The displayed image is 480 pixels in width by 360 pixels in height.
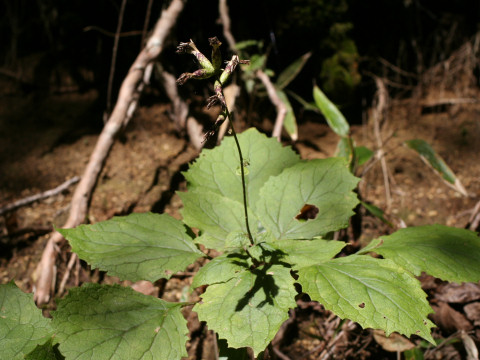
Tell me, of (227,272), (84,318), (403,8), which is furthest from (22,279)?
(403,8)

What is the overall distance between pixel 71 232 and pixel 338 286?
1128mm

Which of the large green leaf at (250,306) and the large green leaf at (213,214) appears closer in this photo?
the large green leaf at (250,306)

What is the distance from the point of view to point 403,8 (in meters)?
3.75

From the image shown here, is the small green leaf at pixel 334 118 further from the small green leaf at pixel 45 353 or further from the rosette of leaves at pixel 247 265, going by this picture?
the small green leaf at pixel 45 353

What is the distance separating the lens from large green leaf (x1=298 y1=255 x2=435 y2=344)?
4.00 feet

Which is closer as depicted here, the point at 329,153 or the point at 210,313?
the point at 210,313

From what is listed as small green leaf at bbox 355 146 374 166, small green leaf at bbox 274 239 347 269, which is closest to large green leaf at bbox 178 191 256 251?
small green leaf at bbox 274 239 347 269

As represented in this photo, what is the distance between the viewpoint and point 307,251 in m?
1.51

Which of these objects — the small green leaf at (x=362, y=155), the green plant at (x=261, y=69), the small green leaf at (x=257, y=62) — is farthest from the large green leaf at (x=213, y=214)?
the small green leaf at (x=257, y=62)

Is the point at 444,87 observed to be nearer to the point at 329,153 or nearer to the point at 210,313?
the point at 329,153

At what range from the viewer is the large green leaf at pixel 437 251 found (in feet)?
4.84

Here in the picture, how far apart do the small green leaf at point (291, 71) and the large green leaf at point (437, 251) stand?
84.5 inches

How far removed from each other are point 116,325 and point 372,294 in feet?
3.11

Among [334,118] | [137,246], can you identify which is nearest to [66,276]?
[137,246]
